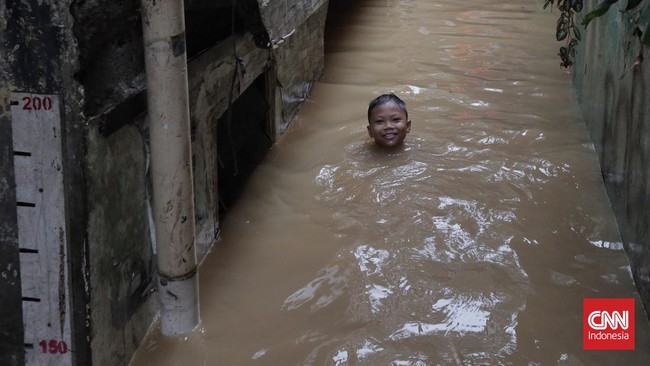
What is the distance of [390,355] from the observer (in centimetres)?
319

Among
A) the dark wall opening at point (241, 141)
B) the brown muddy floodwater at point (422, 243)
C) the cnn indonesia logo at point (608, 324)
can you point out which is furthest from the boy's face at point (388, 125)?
the cnn indonesia logo at point (608, 324)

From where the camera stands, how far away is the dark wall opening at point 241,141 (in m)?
4.57

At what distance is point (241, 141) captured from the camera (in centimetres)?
493

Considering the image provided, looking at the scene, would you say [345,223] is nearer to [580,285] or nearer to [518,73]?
[580,285]

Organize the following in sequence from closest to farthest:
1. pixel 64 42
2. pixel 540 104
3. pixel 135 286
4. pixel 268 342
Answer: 1. pixel 64 42
2. pixel 135 286
3. pixel 268 342
4. pixel 540 104

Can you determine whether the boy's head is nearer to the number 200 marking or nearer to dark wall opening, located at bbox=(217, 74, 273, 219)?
dark wall opening, located at bbox=(217, 74, 273, 219)

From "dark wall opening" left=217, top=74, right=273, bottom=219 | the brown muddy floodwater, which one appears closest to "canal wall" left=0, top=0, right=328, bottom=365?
the brown muddy floodwater

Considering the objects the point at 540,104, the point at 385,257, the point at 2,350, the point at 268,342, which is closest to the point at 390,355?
the point at 268,342

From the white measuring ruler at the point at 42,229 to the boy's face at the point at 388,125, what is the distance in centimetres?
330

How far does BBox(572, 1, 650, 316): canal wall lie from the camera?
3676mm

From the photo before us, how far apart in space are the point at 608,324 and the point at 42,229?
2.44m

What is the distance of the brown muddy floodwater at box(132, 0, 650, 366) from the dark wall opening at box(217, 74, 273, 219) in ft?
0.31

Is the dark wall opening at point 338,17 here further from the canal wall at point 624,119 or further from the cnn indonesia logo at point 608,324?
the cnn indonesia logo at point 608,324

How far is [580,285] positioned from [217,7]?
2320 millimetres
